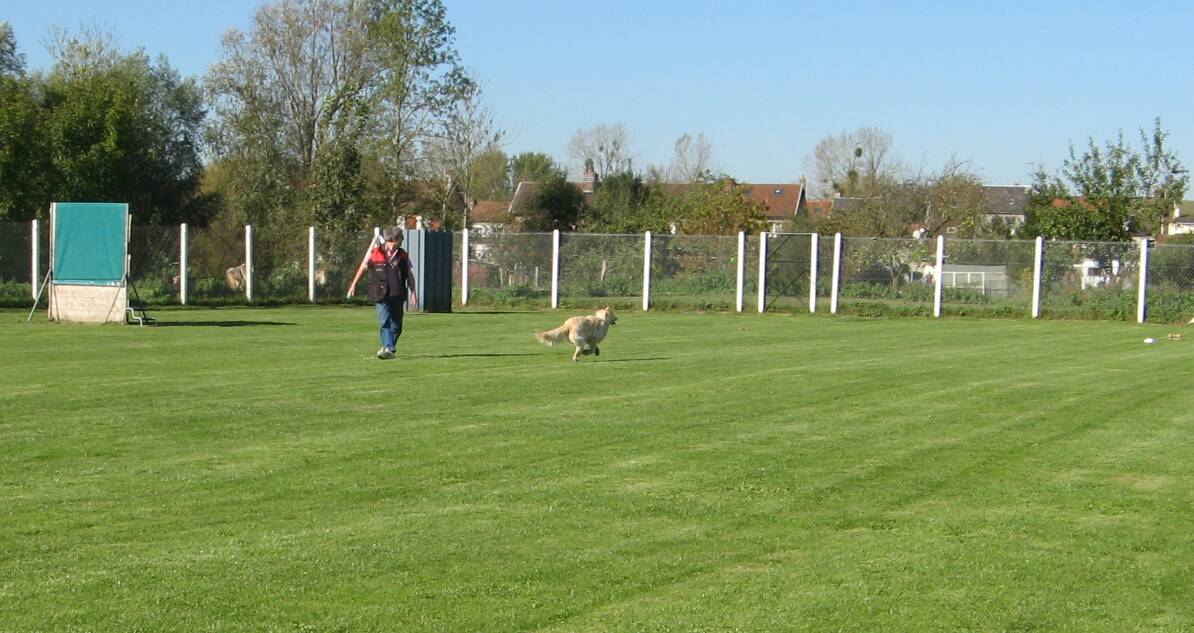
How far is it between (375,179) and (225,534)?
43180mm

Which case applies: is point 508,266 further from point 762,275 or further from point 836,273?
point 836,273

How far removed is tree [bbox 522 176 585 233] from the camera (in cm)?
6800

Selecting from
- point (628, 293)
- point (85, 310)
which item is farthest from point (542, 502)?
point (628, 293)

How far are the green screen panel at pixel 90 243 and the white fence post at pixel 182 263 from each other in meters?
8.71

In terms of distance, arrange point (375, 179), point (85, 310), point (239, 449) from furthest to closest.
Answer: point (375, 179) → point (85, 310) → point (239, 449)

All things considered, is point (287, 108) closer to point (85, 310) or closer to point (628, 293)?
point (628, 293)

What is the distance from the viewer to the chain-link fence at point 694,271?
33.8 metres

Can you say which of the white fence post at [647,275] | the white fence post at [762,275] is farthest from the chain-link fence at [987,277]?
the white fence post at [647,275]

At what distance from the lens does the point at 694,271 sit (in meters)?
36.8

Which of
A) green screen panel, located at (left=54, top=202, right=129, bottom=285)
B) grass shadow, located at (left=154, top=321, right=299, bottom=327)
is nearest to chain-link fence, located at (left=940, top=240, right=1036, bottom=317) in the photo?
grass shadow, located at (left=154, top=321, right=299, bottom=327)

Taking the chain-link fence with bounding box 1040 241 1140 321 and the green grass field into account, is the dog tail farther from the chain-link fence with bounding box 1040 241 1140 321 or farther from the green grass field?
the chain-link fence with bounding box 1040 241 1140 321

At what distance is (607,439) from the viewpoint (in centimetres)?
1011

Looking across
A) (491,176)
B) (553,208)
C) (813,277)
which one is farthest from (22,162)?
(491,176)

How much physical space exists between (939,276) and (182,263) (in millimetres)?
19460
